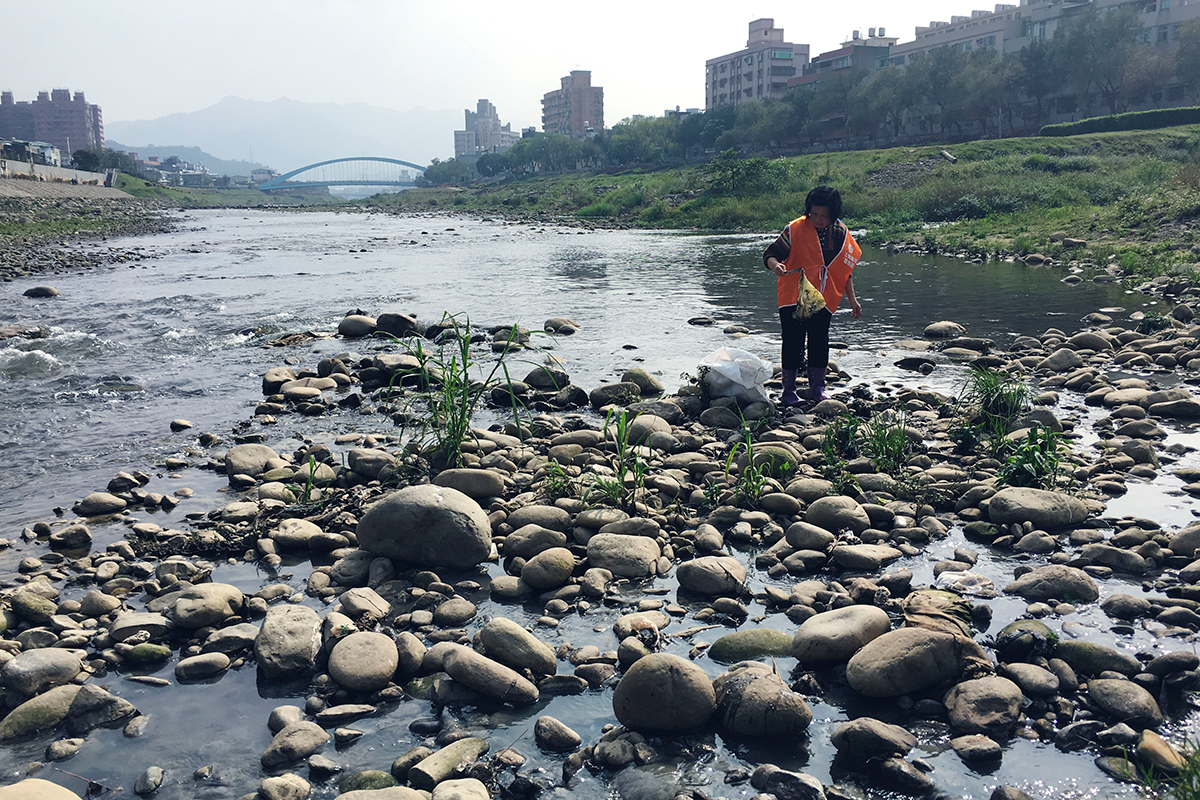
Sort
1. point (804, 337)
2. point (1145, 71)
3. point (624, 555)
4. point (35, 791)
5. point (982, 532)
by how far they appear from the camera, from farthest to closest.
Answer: point (1145, 71)
point (804, 337)
point (982, 532)
point (624, 555)
point (35, 791)

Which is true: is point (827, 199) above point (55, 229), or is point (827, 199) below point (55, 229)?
below

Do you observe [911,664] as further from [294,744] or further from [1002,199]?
[1002,199]

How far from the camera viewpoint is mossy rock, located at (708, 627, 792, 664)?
4242mm

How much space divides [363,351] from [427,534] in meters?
8.34

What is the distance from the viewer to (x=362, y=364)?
1141 cm

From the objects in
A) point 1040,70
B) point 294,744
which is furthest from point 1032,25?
point 294,744

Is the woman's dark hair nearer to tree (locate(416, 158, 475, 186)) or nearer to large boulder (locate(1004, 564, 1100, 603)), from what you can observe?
large boulder (locate(1004, 564, 1100, 603))

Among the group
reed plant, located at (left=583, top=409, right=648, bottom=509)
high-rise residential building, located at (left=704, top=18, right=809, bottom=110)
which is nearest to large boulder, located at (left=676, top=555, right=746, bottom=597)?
reed plant, located at (left=583, top=409, right=648, bottom=509)

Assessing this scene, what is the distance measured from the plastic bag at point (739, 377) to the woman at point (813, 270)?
43 cm

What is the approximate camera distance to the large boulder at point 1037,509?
218 inches

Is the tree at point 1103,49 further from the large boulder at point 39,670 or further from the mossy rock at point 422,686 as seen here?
the large boulder at point 39,670

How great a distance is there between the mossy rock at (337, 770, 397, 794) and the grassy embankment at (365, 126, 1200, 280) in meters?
18.7

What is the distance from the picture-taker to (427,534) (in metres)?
5.36

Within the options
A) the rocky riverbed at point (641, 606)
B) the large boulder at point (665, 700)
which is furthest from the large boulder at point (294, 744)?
the large boulder at point (665, 700)
